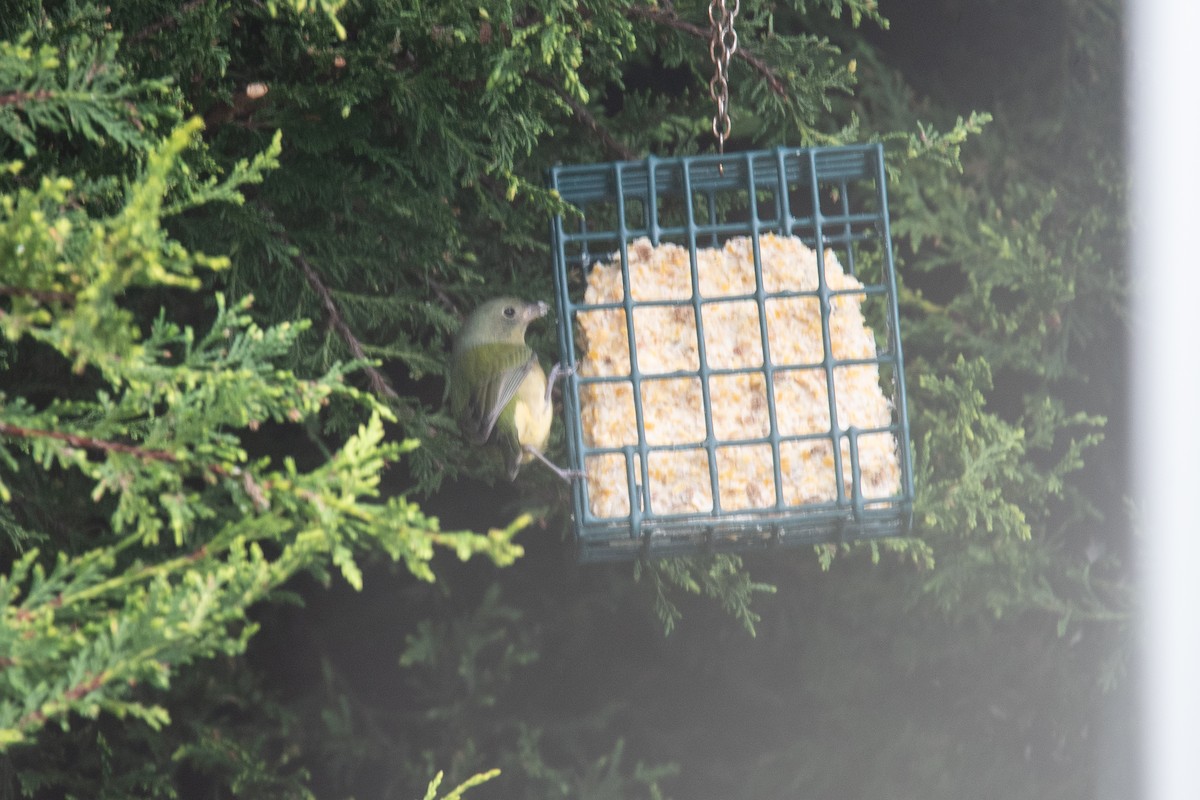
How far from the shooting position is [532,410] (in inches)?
104

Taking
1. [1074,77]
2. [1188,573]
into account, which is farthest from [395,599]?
[1074,77]

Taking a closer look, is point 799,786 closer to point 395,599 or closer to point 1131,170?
point 395,599

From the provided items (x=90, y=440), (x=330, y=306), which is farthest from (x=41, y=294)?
(x=330, y=306)

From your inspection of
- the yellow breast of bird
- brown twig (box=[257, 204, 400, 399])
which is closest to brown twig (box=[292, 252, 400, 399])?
brown twig (box=[257, 204, 400, 399])

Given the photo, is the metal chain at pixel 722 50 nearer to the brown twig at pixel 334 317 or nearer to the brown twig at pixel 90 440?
the brown twig at pixel 334 317

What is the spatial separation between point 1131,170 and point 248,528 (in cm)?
288

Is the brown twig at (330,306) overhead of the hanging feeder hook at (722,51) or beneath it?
beneath

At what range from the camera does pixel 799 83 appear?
2.72 m

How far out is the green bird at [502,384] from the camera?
8.32 feet

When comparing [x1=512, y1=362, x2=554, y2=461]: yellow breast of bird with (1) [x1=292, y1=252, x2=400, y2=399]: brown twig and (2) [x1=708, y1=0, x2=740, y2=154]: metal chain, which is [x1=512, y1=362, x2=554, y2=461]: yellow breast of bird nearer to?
(1) [x1=292, y1=252, x2=400, y2=399]: brown twig

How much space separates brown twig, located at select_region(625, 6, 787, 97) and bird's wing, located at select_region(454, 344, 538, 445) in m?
0.75

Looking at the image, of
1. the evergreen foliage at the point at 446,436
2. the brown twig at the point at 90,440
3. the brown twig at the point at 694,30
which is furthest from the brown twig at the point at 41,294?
the brown twig at the point at 694,30

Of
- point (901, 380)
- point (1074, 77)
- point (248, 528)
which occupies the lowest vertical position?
point (248, 528)

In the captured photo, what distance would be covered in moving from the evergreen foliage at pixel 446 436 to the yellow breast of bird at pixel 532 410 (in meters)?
0.21
